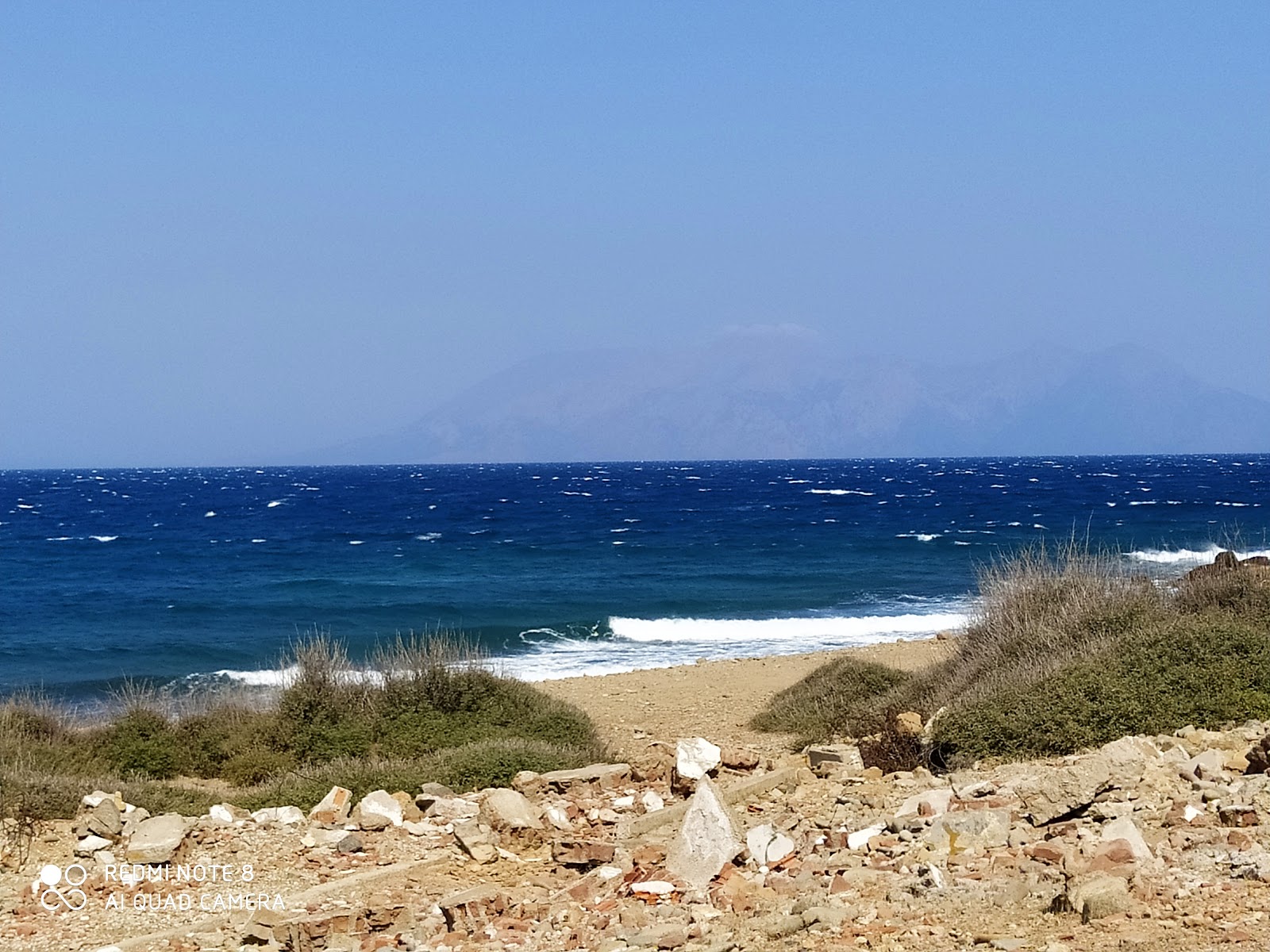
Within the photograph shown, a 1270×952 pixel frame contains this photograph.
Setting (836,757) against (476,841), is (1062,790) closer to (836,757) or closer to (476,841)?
(836,757)

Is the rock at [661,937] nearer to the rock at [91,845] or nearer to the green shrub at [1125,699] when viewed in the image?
the green shrub at [1125,699]

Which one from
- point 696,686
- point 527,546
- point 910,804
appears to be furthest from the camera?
point 527,546

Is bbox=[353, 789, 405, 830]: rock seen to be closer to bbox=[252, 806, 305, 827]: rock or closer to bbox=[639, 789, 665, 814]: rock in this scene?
bbox=[252, 806, 305, 827]: rock

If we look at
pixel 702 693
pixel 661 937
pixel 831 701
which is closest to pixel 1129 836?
pixel 661 937

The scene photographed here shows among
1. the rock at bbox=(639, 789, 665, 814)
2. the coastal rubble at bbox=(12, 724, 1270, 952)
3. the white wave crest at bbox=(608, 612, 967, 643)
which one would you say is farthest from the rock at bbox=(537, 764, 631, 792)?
the white wave crest at bbox=(608, 612, 967, 643)

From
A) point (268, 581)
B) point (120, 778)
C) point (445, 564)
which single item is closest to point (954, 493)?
point (445, 564)

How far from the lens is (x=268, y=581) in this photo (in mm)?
41594

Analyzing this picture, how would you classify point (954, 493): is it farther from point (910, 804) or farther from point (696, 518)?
point (910, 804)

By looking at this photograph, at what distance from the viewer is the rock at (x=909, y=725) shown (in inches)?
473

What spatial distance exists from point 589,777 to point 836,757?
2351mm

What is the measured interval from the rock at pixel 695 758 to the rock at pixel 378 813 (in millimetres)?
2535

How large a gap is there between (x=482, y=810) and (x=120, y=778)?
6142mm

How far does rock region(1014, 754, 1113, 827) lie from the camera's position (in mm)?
7938

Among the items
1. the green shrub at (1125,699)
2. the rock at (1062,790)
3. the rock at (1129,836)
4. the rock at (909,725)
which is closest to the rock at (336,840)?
the rock at (1062,790)
